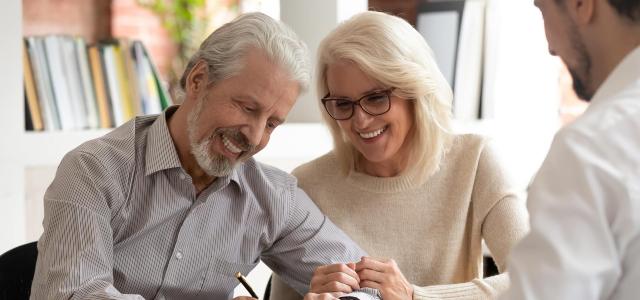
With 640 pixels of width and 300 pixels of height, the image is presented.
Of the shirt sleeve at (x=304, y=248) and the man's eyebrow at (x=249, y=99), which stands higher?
the man's eyebrow at (x=249, y=99)

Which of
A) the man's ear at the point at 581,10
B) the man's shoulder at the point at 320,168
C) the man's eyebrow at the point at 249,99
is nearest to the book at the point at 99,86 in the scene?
the man's shoulder at the point at 320,168

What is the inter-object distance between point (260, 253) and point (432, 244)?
48 centimetres

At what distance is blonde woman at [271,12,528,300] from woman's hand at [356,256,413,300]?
24 centimetres

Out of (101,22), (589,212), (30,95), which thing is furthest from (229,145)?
(101,22)

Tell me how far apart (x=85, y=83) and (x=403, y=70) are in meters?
1.44

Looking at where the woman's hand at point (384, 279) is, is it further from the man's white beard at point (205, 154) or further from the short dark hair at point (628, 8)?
the short dark hair at point (628, 8)

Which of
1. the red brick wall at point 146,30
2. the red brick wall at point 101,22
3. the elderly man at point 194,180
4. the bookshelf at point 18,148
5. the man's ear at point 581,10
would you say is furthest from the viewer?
the red brick wall at point 146,30

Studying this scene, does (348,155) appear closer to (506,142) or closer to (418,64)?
(418,64)

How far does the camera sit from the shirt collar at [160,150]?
2.03 meters

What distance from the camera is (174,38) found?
151 inches

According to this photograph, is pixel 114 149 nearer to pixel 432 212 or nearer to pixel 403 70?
pixel 403 70

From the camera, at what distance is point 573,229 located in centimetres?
97

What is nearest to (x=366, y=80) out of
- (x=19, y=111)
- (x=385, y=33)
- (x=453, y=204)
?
(x=385, y=33)

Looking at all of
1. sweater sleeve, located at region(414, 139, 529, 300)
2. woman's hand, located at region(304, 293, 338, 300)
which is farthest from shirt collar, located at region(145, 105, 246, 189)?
sweater sleeve, located at region(414, 139, 529, 300)
